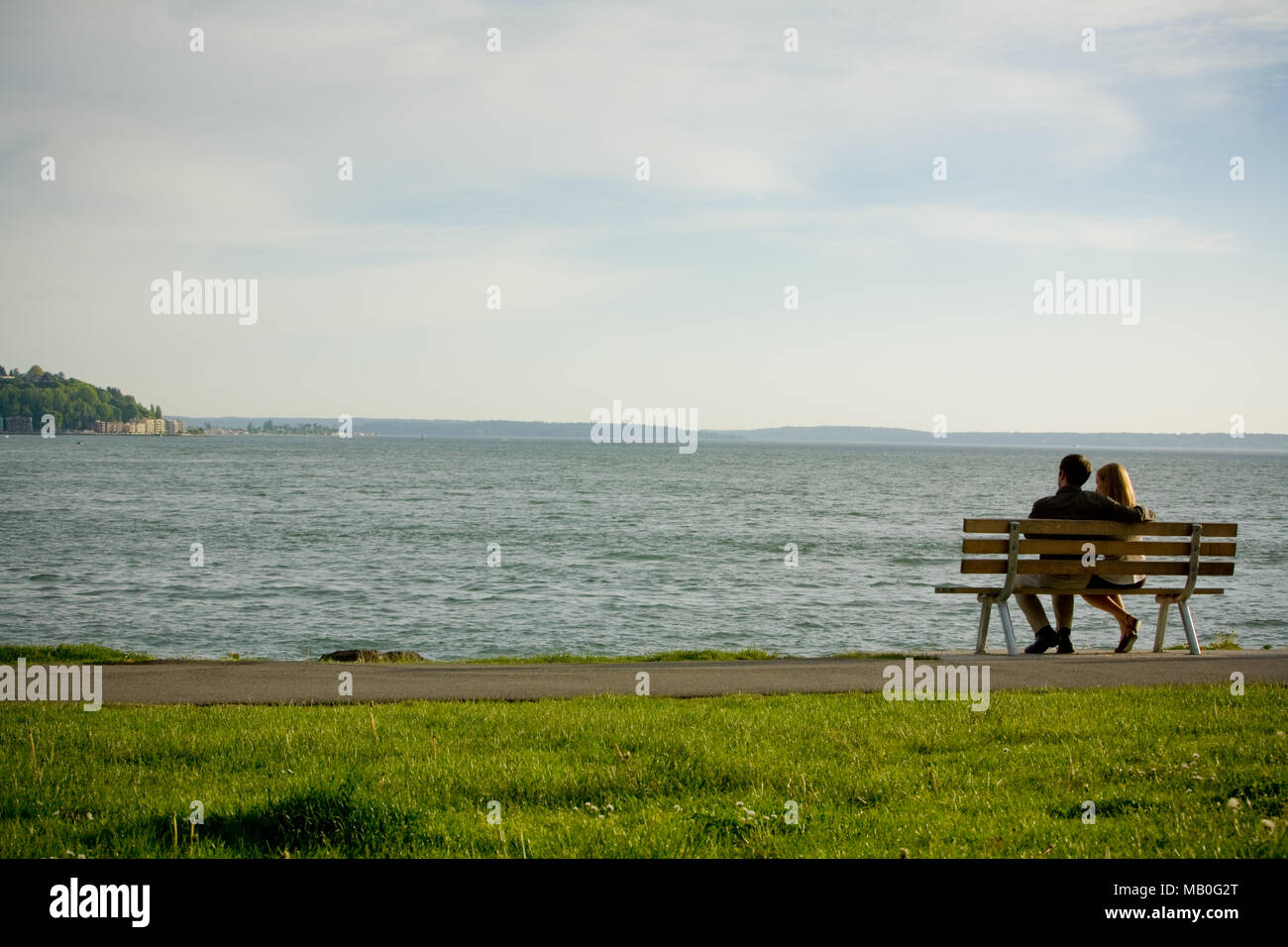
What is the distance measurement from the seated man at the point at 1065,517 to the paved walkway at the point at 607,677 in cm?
38

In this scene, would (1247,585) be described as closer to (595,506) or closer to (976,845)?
(976,845)

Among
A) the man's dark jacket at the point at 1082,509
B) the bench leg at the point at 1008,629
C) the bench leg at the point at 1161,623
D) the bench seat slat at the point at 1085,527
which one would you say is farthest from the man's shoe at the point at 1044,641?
the bench leg at the point at 1161,623

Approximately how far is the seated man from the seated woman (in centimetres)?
19

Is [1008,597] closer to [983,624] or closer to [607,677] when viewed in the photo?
[983,624]

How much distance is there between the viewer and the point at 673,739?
635 cm

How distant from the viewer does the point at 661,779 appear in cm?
555

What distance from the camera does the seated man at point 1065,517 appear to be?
1049cm

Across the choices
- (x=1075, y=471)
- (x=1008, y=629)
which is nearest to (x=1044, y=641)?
(x=1008, y=629)

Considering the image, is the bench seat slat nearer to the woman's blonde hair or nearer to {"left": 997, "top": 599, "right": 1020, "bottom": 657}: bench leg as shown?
the woman's blonde hair

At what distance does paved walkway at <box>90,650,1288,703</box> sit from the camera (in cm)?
865

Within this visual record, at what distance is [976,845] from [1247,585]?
2661 centimetres

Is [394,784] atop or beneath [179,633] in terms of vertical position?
atop

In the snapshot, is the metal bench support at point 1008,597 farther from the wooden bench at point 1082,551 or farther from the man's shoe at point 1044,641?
the man's shoe at point 1044,641
